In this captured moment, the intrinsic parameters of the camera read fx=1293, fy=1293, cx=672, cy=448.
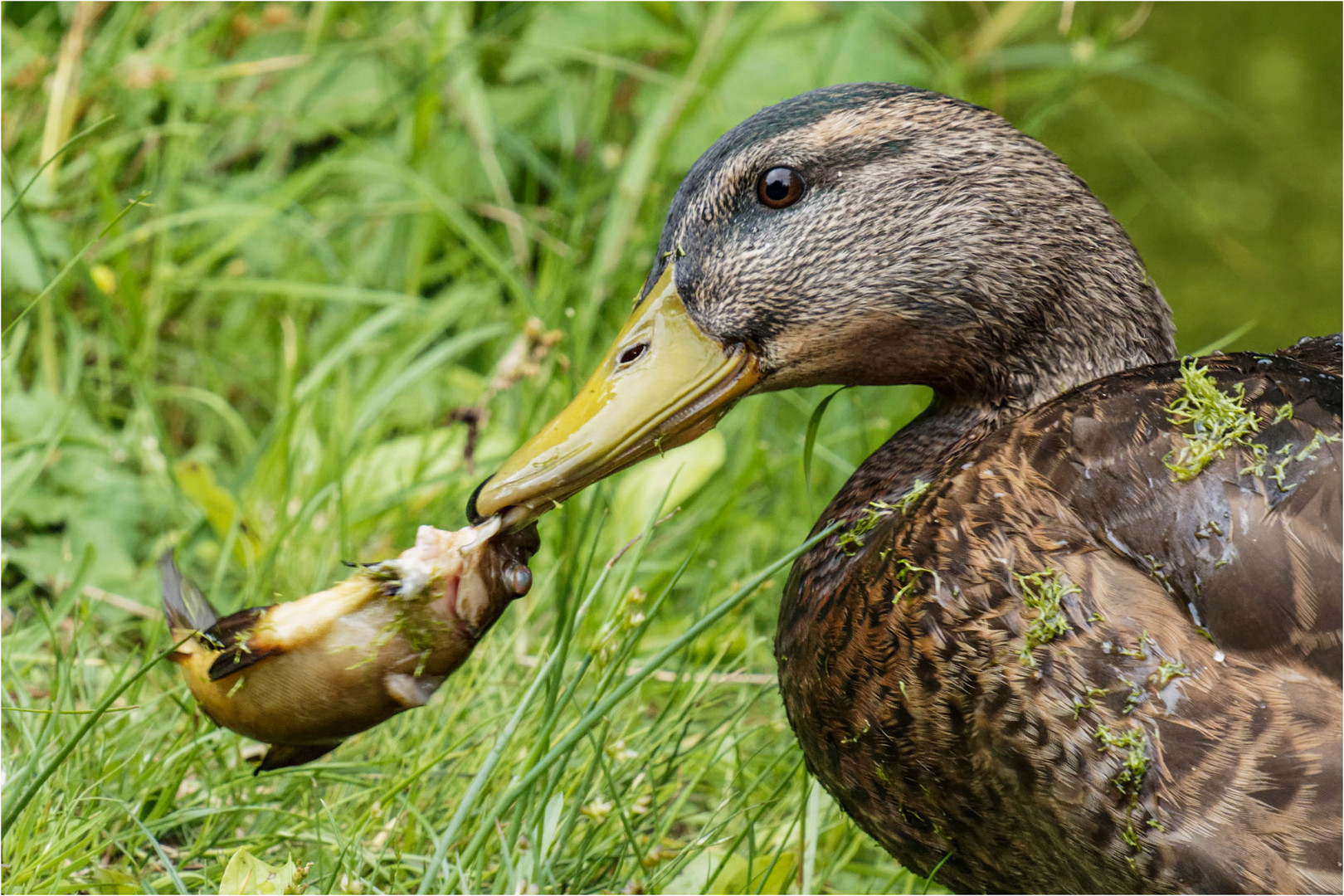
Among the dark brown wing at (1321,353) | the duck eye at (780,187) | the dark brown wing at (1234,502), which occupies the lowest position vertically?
the dark brown wing at (1234,502)

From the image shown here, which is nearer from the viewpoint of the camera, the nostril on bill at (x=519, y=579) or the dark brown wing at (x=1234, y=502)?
the dark brown wing at (x=1234, y=502)

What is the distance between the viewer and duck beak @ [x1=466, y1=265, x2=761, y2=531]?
5.07 ft

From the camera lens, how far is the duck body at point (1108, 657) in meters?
1.26

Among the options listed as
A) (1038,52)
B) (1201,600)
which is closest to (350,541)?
A: (1201,600)

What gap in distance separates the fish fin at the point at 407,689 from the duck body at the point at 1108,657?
0.46 meters

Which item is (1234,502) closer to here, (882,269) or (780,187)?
(882,269)

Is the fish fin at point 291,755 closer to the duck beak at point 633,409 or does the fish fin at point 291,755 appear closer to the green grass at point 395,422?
the green grass at point 395,422

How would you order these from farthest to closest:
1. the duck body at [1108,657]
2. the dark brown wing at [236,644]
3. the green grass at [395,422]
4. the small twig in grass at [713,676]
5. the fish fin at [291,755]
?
the small twig in grass at [713,676] < the green grass at [395,422] < the fish fin at [291,755] < the dark brown wing at [236,644] < the duck body at [1108,657]

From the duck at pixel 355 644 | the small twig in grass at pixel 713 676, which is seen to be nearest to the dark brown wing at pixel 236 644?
the duck at pixel 355 644

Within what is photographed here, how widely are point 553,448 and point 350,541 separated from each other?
97 cm

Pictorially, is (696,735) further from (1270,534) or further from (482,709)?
(1270,534)

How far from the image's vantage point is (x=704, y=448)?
258cm


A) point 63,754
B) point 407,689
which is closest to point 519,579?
point 407,689

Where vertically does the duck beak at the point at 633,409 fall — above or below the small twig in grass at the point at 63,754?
above
